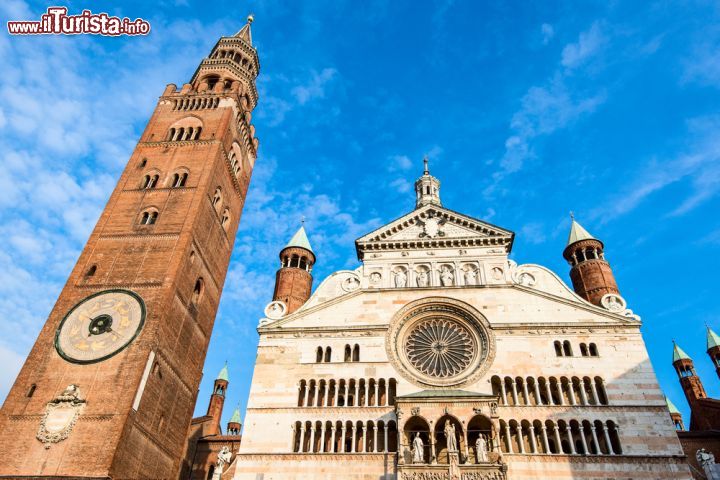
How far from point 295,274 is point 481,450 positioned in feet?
56.9

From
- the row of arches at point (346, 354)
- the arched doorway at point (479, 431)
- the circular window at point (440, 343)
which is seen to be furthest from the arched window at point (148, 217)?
the arched doorway at point (479, 431)

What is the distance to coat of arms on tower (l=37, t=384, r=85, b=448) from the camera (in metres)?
23.6

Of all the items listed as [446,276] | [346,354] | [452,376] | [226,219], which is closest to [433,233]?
[446,276]

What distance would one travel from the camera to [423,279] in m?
29.5

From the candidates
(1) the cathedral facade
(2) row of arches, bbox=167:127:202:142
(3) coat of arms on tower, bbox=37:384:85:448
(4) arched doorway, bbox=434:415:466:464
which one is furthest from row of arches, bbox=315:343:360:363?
(2) row of arches, bbox=167:127:202:142

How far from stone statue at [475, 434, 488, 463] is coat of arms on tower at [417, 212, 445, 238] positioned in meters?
12.7

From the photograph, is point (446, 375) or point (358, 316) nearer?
point (446, 375)

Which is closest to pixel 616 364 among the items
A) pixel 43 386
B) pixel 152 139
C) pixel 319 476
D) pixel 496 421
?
pixel 496 421

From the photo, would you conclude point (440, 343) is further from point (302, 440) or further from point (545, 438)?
point (302, 440)

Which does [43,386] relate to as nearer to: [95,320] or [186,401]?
[95,320]

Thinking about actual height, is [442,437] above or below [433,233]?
below

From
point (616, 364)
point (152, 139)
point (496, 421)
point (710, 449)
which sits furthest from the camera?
point (152, 139)

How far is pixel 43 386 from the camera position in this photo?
993 inches

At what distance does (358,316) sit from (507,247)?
31.0ft
